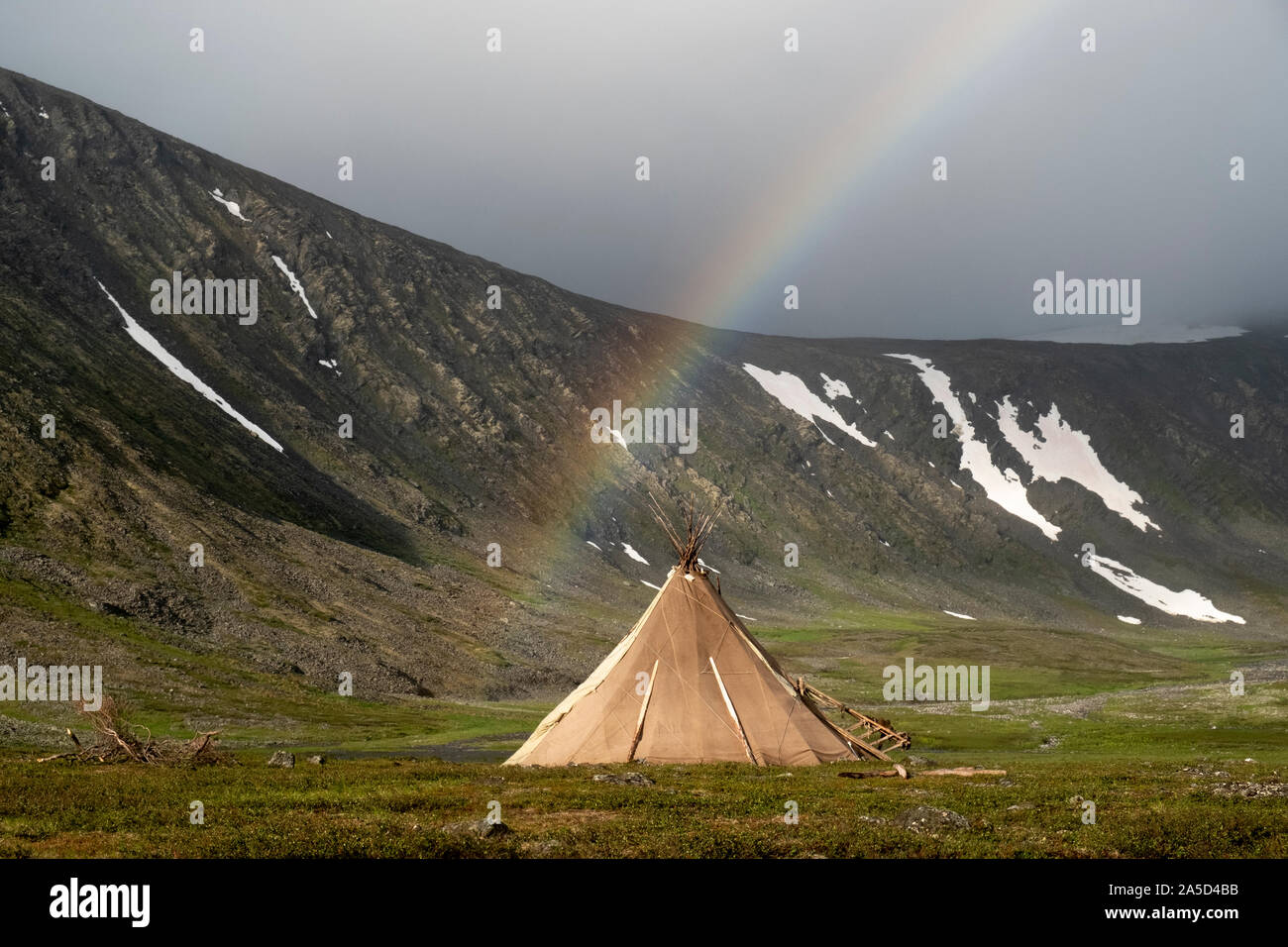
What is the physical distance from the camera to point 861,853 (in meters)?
19.6

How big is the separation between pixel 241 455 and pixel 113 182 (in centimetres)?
7681

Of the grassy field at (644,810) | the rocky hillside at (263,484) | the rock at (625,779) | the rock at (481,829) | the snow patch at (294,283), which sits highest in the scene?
the snow patch at (294,283)

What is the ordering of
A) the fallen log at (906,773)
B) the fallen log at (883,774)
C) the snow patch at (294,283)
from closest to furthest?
1. the fallen log at (883,774)
2. the fallen log at (906,773)
3. the snow patch at (294,283)

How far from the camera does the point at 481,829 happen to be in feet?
68.6

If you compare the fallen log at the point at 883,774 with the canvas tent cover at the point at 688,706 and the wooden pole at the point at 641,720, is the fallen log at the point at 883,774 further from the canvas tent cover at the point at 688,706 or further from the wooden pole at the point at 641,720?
the wooden pole at the point at 641,720

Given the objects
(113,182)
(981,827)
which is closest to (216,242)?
(113,182)

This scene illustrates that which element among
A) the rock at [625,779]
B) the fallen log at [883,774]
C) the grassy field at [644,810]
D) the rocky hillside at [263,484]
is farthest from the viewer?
the rocky hillside at [263,484]

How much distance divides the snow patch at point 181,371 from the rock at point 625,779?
126 m

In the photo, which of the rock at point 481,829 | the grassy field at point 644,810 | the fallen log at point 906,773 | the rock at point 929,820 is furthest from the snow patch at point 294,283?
the rock at point 929,820

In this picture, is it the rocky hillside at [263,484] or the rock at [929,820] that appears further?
the rocky hillside at [263,484]

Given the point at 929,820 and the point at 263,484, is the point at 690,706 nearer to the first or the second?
the point at 929,820

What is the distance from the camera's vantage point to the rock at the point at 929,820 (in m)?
22.1

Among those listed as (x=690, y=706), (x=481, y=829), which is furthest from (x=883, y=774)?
(x=481, y=829)

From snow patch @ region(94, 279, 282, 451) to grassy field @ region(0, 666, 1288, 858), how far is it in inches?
4437
